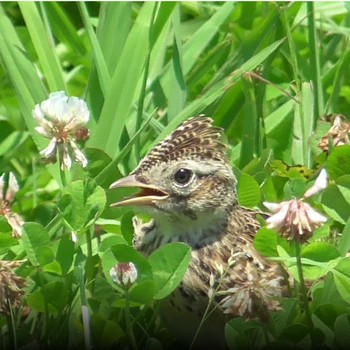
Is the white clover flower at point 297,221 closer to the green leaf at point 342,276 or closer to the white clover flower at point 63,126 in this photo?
the green leaf at point 342,276

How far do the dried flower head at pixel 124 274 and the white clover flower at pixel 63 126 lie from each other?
33cm

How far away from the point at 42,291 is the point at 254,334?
542 mm

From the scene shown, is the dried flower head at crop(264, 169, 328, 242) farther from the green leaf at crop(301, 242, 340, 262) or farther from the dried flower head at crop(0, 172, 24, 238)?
the dried flower head at crop(0, 172, 24, 238)

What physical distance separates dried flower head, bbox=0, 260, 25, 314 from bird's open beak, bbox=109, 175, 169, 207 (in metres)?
0.40

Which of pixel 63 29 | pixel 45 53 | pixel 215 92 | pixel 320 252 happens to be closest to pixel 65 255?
pixel 320 252

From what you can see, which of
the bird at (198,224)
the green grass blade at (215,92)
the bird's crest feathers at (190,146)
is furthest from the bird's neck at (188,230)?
the green grass blade at (215,92)

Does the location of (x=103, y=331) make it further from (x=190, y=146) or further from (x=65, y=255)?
(x=190, y=146)

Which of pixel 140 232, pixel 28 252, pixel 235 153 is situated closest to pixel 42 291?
pixel 28 252

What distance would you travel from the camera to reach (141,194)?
388cm

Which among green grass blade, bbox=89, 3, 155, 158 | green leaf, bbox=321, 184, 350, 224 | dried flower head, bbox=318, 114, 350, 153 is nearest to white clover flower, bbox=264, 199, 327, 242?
green leaf, bbox=321, 184, 350, 224

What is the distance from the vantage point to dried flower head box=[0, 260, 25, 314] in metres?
3.38

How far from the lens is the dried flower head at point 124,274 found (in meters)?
3.41

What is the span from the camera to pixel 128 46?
482 cm

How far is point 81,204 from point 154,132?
128 cm
